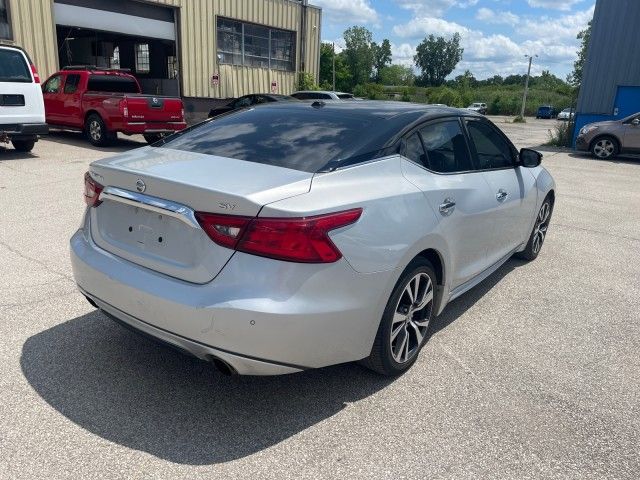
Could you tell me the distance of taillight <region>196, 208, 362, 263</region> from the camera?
2.45m

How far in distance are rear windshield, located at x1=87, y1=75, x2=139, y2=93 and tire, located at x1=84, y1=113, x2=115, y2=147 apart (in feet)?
2.70

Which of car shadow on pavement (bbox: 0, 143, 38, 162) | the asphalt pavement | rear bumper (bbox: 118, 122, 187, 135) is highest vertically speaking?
rear bumper (bbox: 118, 122, 187, 135)

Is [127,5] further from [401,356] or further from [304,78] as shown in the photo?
[401,356]

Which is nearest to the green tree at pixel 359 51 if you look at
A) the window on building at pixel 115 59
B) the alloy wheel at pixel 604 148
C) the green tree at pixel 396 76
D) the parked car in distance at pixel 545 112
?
the green tree at pixel 396 76

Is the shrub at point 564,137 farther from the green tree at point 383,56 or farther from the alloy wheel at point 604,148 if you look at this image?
the green tree at point 383,56

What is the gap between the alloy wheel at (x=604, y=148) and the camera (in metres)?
16.6

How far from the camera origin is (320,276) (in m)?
2.53

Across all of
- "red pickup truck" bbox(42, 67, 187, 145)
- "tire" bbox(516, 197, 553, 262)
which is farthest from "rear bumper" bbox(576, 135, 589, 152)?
"tire" bbox(516, 197, 553, 262)

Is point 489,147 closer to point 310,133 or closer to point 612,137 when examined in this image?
point 310,133

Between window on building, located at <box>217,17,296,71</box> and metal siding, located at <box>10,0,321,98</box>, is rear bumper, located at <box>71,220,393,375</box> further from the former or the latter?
window on building, located at <box>217,17,296,71</box>

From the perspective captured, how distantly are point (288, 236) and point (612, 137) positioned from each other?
1692 centimetres

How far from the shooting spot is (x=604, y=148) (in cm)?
1669

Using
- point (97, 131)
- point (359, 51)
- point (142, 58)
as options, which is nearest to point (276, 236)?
point (97, 131)

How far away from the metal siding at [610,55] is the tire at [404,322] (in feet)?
60.7
